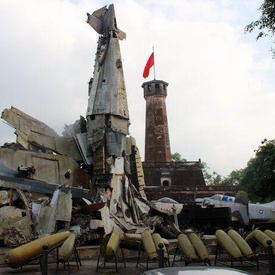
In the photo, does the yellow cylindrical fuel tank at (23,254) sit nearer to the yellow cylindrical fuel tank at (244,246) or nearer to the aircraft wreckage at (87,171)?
the aircraft wreckage at (87,171)

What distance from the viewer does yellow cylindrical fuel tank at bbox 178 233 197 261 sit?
7531 mm

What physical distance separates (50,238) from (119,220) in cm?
577

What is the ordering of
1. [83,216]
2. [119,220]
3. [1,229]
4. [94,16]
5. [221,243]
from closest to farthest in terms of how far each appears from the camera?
[221,243]
[1,229]
[83,216]
[119,220]
[94,16]

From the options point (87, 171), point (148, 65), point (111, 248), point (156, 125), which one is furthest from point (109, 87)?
point (156, 125)

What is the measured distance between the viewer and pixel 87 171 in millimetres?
16500

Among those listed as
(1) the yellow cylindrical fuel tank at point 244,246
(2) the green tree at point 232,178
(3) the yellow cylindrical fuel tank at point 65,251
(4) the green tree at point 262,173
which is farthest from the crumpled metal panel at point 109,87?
(2) the green tree at point 232,178

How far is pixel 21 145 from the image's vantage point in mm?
15094

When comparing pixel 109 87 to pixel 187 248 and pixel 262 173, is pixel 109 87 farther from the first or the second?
pixel 262 173

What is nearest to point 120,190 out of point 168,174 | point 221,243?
point 221,243

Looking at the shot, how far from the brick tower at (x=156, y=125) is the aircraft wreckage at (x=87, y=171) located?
2498cm

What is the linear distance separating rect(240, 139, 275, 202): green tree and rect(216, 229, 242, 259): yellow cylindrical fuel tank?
19.9 meters

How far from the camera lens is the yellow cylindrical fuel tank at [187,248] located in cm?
753

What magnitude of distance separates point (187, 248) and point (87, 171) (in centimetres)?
938

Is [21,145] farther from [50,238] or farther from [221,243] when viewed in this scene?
[221,243]
